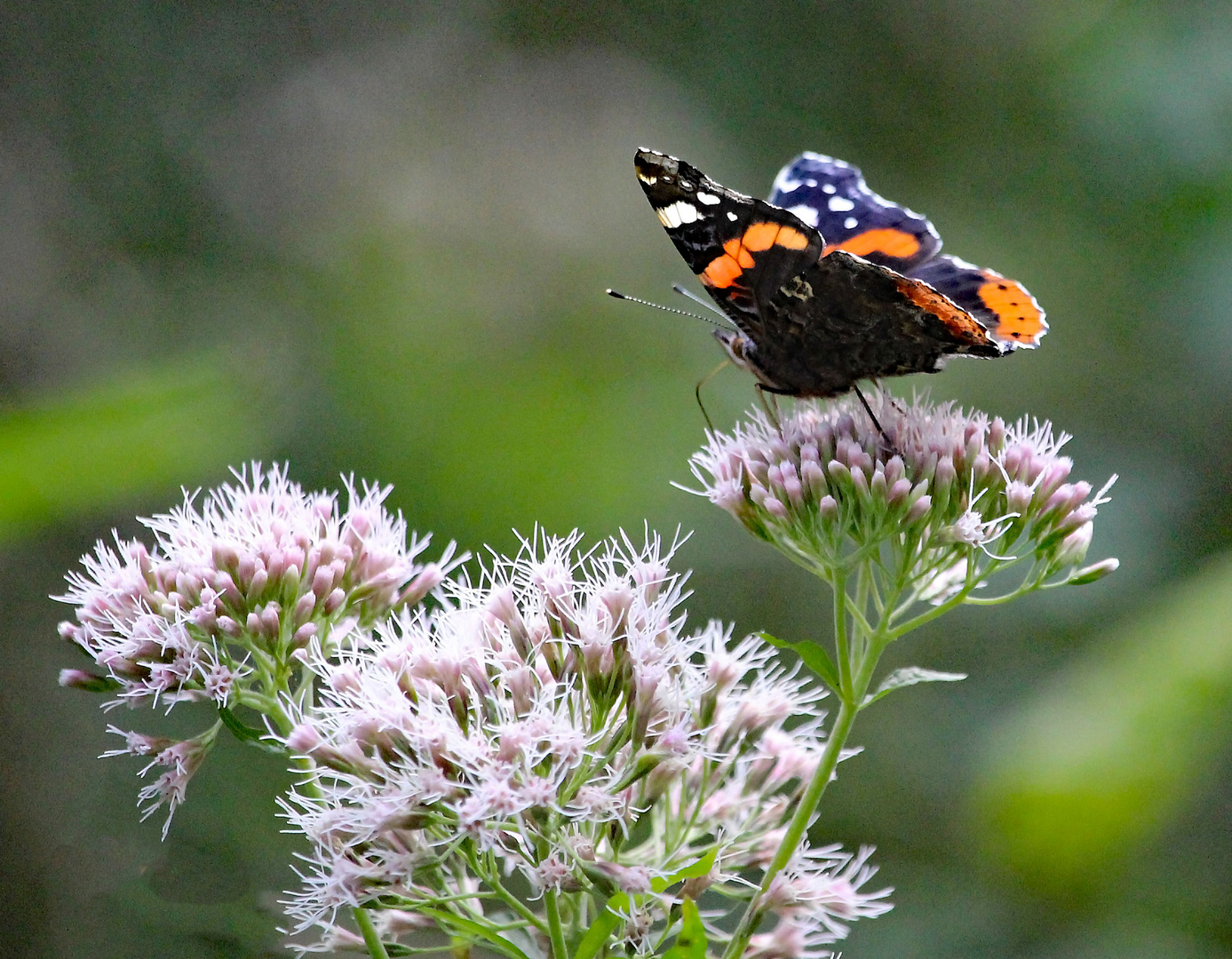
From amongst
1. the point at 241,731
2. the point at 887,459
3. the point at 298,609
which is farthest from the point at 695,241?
the point at 241,731

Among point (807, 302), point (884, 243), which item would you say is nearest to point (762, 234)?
point (807, 302)

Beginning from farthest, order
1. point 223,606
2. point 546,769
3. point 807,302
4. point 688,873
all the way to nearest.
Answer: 1. point 807,302
2. point 223,606
3. point 546,769
4. point 688,873

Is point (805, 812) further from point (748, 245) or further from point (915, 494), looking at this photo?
point (748, 245)

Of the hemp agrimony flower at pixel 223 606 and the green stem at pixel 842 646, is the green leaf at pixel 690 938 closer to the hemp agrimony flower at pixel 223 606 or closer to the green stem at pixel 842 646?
the green stem at pixel 842 646

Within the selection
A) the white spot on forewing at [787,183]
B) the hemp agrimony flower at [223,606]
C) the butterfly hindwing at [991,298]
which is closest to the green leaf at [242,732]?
the hemp agrimony flower at [223,606]

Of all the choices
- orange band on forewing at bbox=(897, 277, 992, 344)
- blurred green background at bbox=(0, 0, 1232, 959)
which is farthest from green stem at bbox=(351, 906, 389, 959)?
orange band on forewing at bbox=(897, 277, 992, 344)

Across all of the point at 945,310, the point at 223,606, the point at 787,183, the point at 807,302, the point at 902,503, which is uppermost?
the point at 787,183

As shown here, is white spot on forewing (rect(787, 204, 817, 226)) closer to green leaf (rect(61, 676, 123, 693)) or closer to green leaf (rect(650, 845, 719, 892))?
green leaf (rect(650, 845, 719, 892))
